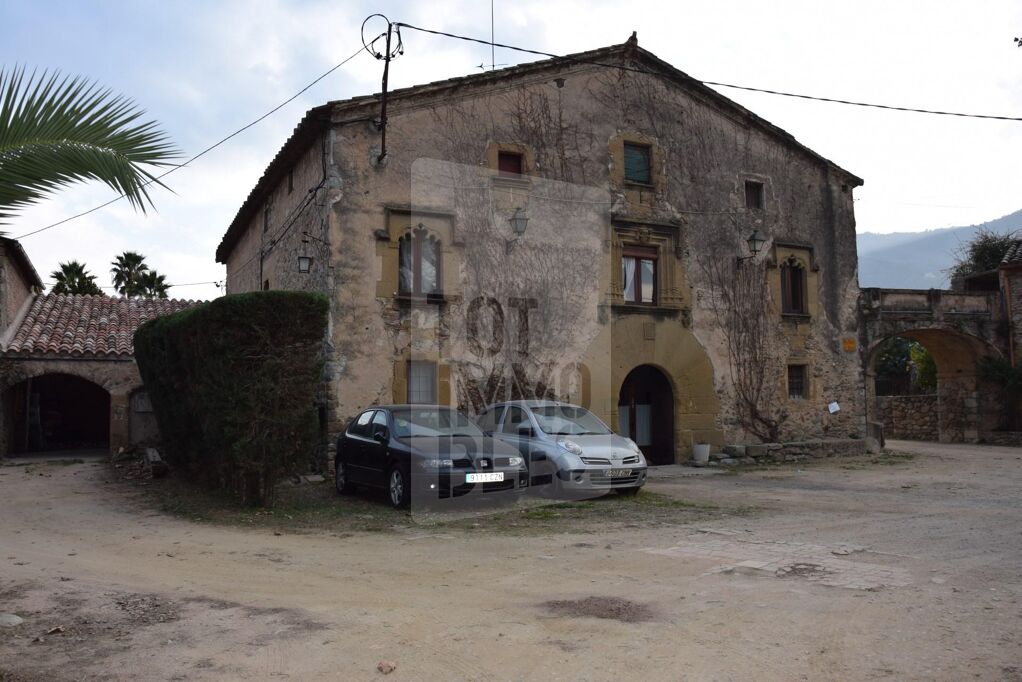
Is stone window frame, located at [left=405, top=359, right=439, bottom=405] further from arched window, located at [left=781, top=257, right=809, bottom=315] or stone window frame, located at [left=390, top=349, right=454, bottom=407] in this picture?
arched window, located at [left=781, top=257, right=809, bottom=315]

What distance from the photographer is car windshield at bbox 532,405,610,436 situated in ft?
40.2

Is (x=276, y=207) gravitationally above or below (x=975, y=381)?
above

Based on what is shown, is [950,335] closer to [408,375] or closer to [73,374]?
[408,375]

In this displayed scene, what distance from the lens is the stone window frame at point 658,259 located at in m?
17.1

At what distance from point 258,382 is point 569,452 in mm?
4373

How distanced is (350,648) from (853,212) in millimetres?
18887

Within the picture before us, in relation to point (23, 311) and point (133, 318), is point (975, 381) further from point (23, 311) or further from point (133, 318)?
point (23, 311)

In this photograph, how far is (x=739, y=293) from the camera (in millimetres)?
18438

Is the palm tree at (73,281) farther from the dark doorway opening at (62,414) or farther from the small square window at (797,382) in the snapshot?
the small square window at (797,382)

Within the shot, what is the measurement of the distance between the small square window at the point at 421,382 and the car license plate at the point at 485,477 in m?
4.48

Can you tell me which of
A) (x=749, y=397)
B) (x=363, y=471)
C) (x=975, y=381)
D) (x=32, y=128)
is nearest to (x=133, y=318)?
(x=363, y=471)

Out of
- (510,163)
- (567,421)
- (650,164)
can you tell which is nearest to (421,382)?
(567,421)

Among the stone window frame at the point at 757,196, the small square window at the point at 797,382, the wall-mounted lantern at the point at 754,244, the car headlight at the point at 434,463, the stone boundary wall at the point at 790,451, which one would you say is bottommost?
the stone boundary wall at the point at 790,451

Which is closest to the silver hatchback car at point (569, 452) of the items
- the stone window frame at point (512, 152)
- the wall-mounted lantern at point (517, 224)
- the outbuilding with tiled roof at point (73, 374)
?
the wall-mounted lantern at point (517, 224)
